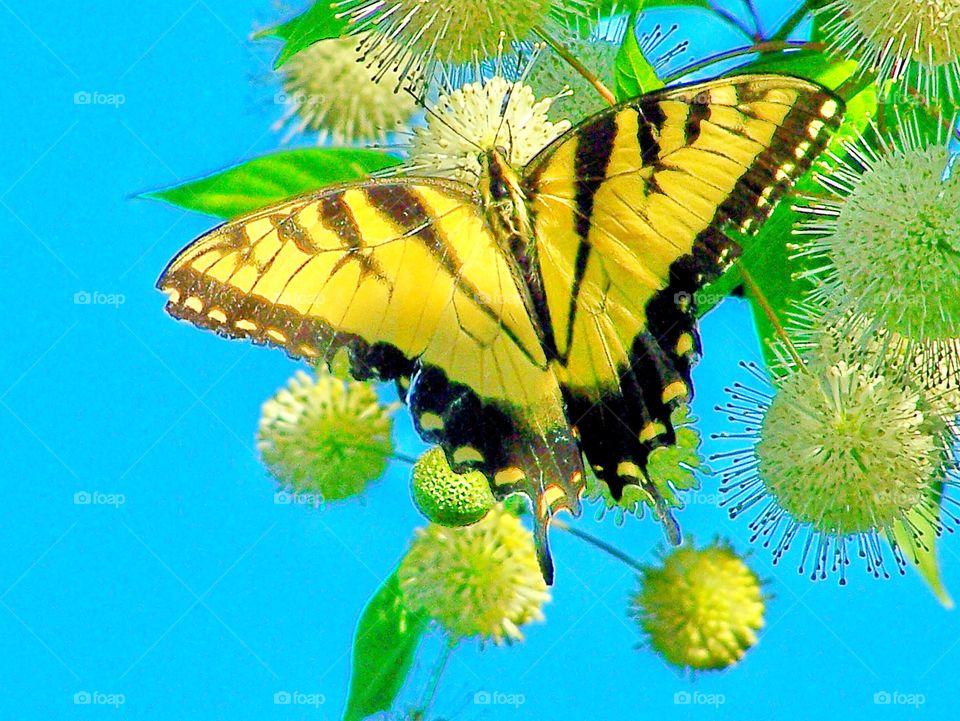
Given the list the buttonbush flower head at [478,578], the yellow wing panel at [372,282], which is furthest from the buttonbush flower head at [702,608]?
the yellow wing panel at [372,282]

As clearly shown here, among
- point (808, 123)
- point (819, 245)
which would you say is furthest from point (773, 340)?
point (808, 123)

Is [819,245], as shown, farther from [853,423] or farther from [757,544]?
[757,544]

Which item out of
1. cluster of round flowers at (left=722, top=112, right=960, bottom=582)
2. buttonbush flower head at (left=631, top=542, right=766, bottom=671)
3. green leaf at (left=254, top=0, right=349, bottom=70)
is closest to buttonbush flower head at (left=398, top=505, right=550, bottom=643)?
buttonbush flower head at (left=631, top=542, right=766, bottom=671)

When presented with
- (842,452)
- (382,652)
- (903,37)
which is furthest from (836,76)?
(382,652)

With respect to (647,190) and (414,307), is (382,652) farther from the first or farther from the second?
(647,190)

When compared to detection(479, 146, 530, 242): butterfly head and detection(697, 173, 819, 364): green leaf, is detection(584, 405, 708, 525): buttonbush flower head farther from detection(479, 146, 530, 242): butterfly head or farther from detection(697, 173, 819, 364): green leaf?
detection(479, 146, 530, 242): butterfly head

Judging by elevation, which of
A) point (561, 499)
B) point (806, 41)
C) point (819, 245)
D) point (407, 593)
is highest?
point (806, 41)

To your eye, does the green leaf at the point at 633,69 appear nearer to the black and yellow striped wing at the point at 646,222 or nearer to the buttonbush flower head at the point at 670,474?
the black and yellow striped wing at the point at 646,222
